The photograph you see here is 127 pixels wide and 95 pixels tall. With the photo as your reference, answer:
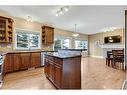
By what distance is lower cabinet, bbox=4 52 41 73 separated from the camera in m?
5.00

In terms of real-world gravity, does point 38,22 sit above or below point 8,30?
above

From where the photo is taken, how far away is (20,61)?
5.41 metres

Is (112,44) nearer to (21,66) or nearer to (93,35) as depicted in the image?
(93,35)

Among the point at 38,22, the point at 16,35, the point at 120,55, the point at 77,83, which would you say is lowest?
the point at 77,83

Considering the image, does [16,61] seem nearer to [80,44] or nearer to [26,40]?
[26,40]

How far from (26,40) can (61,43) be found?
320 cm

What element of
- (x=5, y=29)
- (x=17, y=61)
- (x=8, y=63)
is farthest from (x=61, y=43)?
(x=8, y=63)

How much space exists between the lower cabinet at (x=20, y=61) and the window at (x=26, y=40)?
31.1 inches

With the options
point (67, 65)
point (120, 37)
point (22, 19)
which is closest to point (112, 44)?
point (120, 37)

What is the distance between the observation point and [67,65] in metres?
2.73

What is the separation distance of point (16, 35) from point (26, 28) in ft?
2.05

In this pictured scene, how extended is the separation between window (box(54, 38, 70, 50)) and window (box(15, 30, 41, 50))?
199 cm

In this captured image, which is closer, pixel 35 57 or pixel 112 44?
pixel 35 57
